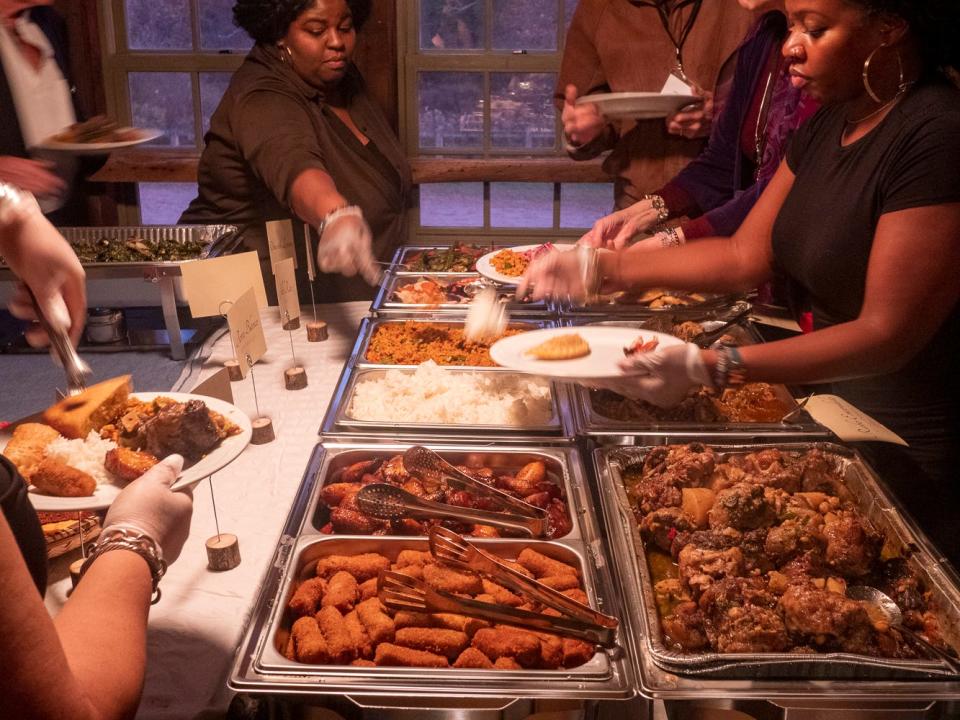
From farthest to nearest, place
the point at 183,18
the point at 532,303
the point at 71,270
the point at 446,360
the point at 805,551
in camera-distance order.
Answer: the point at 183,18, the point at 532,303, the point at 446,360, the point at 71,270, the point at 805,551

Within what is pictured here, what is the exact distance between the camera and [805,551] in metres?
1.48

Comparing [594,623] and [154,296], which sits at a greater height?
[594,623]

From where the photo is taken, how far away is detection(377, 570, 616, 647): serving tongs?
1.31m

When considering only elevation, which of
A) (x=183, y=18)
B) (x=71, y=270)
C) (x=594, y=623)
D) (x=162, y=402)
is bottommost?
(x=594, y=623)

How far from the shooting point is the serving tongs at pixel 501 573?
133 cm

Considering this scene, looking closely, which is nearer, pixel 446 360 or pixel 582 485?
pixel 582 485

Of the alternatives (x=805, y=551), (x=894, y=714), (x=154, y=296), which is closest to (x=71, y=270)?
(x=805, y=551)

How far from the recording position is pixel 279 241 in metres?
2.48

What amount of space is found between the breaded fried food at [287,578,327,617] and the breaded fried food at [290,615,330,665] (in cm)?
3

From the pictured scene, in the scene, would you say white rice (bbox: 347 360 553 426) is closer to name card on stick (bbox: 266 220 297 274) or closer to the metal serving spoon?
name card on stick (bbox: 266 220 297 274)

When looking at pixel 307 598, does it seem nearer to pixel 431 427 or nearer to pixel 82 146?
pixel 431 427

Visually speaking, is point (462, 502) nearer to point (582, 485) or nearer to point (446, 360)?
point (582, 485)

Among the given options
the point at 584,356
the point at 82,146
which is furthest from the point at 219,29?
the point at 584,356

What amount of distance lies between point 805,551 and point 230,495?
1206 millimetres
